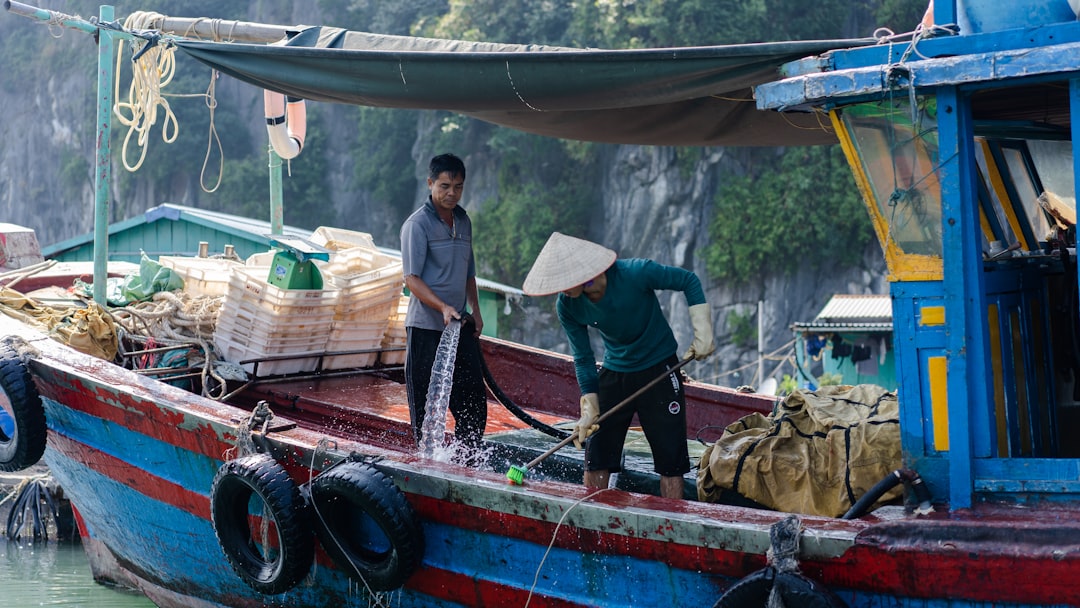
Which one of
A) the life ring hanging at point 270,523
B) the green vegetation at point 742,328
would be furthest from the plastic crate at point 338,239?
the green vegetation at point 742,328

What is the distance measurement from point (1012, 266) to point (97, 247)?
5212mm

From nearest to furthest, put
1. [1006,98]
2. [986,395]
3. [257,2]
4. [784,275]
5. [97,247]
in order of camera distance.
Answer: [986,395], [1006,98], [97,247], [784,275], [257,2]

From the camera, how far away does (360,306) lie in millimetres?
6570

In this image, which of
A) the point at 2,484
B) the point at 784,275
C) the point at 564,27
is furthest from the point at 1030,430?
the point at 564,27

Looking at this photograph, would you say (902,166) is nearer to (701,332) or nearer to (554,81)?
(701,332)

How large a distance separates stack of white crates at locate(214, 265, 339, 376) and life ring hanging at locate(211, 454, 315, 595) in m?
1.56

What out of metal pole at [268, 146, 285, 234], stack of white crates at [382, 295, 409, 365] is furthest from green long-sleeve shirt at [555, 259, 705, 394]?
metal pole at [268, 146, 285, 234]

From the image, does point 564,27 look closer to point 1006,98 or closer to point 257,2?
point 257,2

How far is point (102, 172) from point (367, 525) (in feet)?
11.8

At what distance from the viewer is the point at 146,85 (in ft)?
22.2

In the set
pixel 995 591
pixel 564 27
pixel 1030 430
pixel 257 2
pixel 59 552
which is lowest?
pixel 59 552

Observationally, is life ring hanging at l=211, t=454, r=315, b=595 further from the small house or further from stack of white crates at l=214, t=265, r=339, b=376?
the small house

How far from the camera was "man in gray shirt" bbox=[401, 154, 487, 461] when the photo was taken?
5.04 m

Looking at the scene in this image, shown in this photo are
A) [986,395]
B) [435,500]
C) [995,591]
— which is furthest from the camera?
[435,500]
